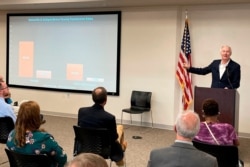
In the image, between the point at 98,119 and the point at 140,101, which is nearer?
the point at 98,119

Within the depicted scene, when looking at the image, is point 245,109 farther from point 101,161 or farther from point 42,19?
point 101,161

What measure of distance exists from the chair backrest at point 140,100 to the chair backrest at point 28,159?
489cm

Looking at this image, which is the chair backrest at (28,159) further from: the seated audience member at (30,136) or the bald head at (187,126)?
the bald head at (187,126)

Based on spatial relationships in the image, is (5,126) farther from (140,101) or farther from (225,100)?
(140,101)

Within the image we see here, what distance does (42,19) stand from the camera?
888cm

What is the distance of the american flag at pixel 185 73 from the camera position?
726cm

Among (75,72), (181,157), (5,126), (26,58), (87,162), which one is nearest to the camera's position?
(87,162)

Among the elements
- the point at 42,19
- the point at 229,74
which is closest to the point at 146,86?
the point at 229,74

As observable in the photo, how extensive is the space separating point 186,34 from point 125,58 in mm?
1536

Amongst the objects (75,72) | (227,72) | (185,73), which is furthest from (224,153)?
(75,72)

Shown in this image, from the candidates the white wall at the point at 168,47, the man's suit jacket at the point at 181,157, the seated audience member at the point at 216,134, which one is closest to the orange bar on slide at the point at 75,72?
the white wall at the point at 168,47

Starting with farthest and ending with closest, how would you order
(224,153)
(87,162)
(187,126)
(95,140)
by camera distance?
(95,140) < (224,153) < (187,126) < (87,162)

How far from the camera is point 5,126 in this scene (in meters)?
4.23

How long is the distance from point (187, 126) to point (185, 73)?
4954mm
